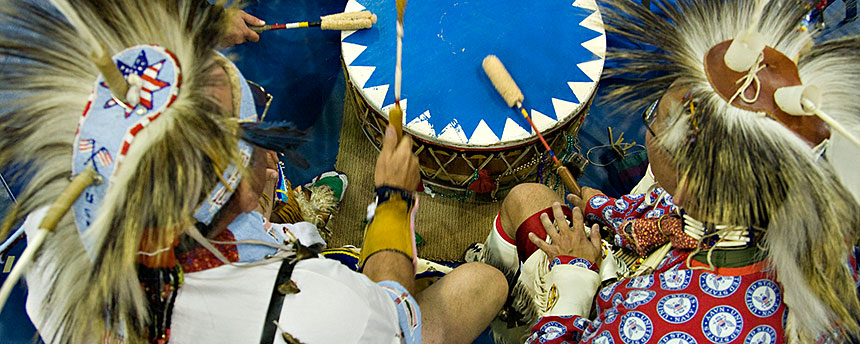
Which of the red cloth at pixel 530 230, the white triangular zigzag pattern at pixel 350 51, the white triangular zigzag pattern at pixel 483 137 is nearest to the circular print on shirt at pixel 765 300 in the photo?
the red cloth at pixel 530 230

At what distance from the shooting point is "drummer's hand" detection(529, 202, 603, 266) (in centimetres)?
193

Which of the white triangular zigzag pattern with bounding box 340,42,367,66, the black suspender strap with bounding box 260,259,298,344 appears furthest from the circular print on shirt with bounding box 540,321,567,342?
the white triangular zigzag pattern with bounding box 340,42,367,66

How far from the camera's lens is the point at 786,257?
1.30m

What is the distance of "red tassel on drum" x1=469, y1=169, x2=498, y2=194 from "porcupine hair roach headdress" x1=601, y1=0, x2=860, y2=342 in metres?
1.10

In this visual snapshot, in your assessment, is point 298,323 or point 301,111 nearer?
point 298,323

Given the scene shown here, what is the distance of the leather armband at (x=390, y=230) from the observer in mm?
1684

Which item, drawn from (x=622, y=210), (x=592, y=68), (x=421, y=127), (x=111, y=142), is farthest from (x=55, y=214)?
(x=592, y=68)

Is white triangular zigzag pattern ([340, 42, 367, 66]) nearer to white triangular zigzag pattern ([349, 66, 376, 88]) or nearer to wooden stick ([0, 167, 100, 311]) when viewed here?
white triangular zigzag pattern ([349, 66, 376, 88])

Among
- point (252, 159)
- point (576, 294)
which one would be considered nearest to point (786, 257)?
point (576, 294)

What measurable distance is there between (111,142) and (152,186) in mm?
115

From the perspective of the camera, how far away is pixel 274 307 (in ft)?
4.15

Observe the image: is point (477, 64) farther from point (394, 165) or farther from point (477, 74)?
point (394, 165)

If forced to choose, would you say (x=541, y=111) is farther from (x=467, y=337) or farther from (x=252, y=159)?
(x=252, y=159)

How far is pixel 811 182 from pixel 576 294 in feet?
2.64
